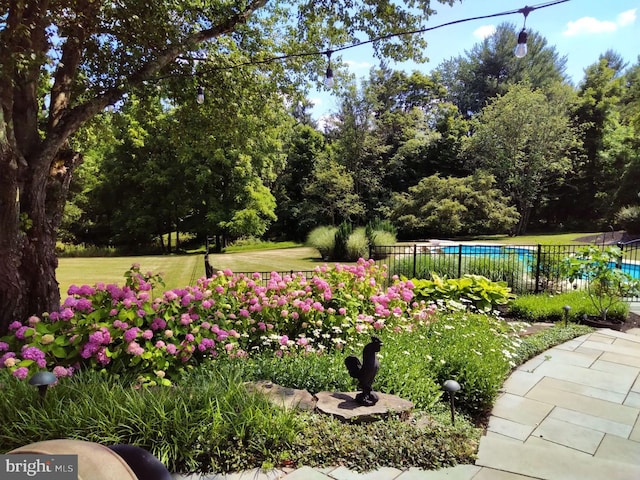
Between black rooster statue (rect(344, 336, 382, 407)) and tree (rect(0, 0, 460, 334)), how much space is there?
3.05 meters

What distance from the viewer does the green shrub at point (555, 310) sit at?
17.7ft

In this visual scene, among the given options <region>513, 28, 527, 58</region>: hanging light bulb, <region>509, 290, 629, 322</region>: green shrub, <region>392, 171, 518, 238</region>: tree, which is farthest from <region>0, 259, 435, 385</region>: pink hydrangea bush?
<region>392, 171, 518, 238</region>: tree

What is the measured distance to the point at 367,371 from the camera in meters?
2.36

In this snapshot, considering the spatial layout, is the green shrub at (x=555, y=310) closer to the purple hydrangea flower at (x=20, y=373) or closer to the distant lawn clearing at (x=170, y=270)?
the distant lawn clearing at (x=170, y=270)

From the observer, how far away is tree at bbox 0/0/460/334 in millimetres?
3416

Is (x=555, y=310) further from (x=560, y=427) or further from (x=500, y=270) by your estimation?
(x=560, y=427)

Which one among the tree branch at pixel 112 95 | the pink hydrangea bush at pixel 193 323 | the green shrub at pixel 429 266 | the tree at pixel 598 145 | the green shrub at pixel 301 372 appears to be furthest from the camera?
the tree at pixel 598 145

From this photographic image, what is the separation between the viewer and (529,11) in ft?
10.0

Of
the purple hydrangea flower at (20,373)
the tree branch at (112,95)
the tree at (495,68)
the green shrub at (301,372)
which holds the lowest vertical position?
the green shrub at (301,372)

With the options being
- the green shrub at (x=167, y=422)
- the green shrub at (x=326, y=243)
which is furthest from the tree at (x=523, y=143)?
the green shrub at (x=167, y=422)

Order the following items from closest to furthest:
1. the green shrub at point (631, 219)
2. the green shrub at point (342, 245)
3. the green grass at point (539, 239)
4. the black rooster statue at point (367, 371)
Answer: the black rooster statue at point (367, 371) → the green shrub at point (342, 245) → the green grass at point (539, 239) → the green shrub at point (631, 219)

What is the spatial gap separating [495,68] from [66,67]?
93.3 feet

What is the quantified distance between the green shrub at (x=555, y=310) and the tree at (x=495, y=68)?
23.1 meters

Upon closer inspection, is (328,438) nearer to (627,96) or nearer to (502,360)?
(502,360)
